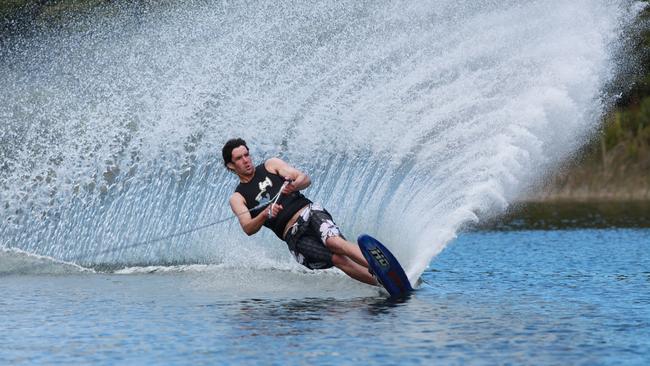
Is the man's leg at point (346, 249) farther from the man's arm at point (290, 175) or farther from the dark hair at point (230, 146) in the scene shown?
the dark hair at point (230, 146)

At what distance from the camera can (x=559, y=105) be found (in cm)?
1261

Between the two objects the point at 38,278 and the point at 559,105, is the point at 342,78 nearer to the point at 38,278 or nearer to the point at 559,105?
the point at 559,105

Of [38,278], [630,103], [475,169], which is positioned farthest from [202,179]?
[630,103]

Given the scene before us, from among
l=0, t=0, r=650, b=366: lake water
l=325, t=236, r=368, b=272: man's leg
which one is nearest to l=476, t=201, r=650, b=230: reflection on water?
l=0, t=0, r=650, b=366: lake water

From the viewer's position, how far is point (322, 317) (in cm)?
950

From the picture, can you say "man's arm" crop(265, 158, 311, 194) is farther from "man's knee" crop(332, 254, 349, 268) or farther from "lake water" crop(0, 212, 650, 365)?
"lake water" crop(0, 212, 650, 365)

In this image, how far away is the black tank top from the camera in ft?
36.3

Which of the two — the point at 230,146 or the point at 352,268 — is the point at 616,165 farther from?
the point at 230,146

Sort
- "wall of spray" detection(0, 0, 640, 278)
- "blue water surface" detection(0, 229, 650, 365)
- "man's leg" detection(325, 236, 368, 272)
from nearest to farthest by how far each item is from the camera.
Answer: "blue water surface" detection(0, 229, 650, 365) < "man's leg" detection(325, 236, 368, 272) < "wall of spray" detection(0, 0, 640, 278)

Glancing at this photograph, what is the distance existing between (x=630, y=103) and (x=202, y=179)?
19176 mm

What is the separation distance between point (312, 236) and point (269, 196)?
50 cm

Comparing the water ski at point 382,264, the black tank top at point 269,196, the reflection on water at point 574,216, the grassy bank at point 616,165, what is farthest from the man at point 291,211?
the grassy bank at point 616,165

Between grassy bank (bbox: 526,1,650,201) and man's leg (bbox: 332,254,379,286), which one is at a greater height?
grassy bank (bbox: 526,1,650,201)

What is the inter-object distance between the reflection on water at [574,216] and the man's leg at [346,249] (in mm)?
12256
